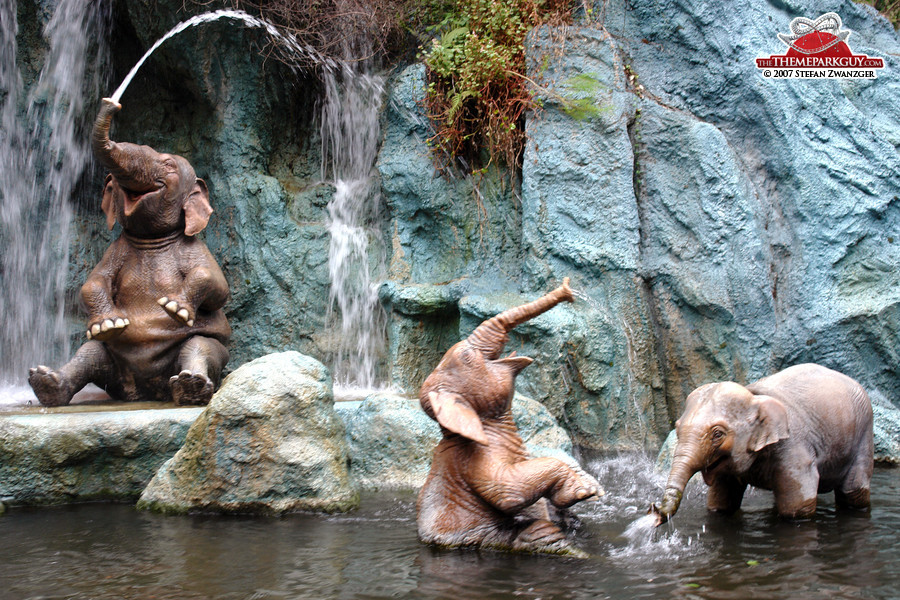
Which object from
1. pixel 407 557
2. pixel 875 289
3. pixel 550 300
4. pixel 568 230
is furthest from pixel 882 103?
pixel 407 557

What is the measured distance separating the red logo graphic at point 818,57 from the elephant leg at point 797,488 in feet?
14.2

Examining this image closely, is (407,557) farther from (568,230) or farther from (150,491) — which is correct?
(568,230)

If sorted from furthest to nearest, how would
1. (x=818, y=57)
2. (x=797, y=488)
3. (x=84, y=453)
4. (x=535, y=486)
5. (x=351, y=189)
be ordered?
(x=351, y=189), (x=818, y=57), (x=84, y=453), (x=797, y=488), (x=535, y=486)

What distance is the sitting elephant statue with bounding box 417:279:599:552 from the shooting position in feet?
12.6

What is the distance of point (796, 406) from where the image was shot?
464 cm

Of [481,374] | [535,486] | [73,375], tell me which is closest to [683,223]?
[481,374]

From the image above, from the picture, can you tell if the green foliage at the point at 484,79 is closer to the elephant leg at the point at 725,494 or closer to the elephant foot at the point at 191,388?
the elephant foot at the point at 191,388

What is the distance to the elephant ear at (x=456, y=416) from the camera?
150 inches

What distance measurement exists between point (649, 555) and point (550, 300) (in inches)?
52.1

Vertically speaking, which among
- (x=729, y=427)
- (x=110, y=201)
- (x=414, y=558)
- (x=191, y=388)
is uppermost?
(x=110, y=201)

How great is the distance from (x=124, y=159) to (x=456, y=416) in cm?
406

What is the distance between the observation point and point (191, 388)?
Answer: 20.1 feet

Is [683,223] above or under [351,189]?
under

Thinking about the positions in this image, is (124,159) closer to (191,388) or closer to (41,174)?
(191,388)
